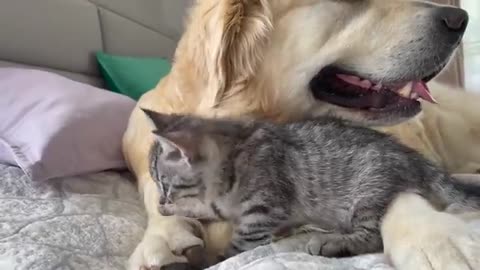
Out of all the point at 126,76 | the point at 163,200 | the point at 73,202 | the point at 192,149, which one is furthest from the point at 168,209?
the point at 126,76

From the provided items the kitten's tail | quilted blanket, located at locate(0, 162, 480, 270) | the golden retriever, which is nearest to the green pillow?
quilted blanket, located at locate(0, 162, 480, 270)

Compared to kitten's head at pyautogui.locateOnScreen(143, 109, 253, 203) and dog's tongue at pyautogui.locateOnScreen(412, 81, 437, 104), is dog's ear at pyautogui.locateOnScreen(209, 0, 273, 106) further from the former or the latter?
dog's tongue at pyautogui.locateOnScreen(412, 81, 437, 104)

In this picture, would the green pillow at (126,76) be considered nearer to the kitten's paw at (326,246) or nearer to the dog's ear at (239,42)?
the dog's ear at (239,42)

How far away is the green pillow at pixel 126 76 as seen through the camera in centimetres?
242

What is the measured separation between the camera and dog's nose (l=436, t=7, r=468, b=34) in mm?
1276

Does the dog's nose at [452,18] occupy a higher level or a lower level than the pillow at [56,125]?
higher

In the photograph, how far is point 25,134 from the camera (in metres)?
1.48

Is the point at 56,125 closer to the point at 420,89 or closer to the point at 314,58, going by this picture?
the point at 314,58

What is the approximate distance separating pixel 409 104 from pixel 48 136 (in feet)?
2.65

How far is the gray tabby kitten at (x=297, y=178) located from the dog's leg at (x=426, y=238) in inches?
1.6

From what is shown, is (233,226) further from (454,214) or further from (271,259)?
(454,214)

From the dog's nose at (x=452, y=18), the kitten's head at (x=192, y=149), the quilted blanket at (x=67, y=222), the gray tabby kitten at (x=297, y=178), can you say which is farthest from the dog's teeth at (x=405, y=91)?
the quilted blanket at (x=67, y=222)

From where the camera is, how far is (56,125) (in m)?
1.49

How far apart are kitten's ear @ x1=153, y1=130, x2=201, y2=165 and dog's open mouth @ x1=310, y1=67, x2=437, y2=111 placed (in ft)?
1.24
